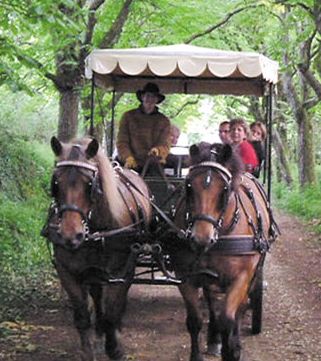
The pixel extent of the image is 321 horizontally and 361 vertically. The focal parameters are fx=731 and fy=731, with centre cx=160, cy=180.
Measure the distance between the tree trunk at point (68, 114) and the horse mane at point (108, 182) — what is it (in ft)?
17.2

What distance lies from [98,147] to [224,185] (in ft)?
3.71

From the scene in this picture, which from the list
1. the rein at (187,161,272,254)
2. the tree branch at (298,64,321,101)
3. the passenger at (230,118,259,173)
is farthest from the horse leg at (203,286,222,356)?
the tree branch at (298,64,321,101)

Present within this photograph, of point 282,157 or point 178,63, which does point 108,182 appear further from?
point 282,157

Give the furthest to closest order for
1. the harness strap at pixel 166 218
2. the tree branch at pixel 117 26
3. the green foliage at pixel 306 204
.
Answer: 1. the green foliage at pixel 306 204
2. the tree branch at pixel 117 26
3. the harness strap at pixel 166 218

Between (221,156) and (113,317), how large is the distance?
1.95m

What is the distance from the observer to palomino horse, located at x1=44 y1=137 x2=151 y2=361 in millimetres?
5953

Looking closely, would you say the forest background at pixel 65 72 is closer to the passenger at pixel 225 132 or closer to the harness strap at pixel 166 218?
the harness strap at pixel 166 218

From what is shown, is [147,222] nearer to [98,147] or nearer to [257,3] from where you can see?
[98,147]

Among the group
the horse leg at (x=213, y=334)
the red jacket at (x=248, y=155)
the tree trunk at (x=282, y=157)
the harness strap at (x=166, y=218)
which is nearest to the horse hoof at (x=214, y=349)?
the horse leg at (x=213, y=334)

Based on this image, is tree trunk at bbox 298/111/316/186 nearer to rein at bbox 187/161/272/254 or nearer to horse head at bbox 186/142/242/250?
rein at bbox 187/161/272/254

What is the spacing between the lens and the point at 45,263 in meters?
11.7

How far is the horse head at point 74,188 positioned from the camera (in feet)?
19.1

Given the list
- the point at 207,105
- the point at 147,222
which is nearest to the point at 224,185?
the point at 147,222

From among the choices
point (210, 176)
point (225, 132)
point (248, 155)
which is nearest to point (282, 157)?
point (225, 132)
